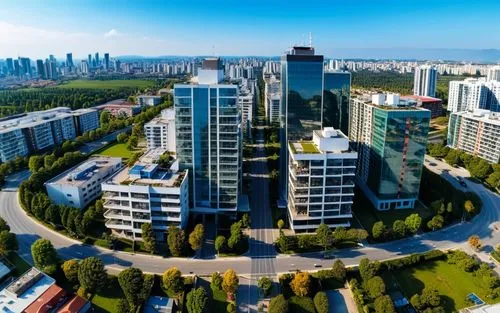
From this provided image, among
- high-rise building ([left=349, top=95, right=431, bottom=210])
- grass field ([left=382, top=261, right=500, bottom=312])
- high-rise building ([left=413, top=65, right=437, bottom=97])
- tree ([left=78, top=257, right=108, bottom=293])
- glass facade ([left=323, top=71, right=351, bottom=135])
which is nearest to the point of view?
tree ([left=78, top=257, right=108, bottom=293])

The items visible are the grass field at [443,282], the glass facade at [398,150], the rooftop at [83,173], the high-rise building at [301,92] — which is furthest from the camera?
the rooftop at [83,173]

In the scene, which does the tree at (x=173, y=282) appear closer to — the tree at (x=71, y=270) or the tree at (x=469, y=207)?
the tree at (x=71, y=270)

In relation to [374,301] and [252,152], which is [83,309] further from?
[252,152]

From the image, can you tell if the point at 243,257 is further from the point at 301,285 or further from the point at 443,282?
the point at 443,282

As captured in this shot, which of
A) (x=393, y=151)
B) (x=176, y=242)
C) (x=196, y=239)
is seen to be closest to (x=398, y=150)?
(x=393, y=151)

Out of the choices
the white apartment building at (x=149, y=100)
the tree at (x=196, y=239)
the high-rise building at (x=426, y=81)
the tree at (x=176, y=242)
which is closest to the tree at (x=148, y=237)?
the tree at (x=176, y=242)

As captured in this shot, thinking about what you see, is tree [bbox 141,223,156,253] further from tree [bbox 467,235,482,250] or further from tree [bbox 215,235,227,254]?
tree [bbox 467,235,482,250]

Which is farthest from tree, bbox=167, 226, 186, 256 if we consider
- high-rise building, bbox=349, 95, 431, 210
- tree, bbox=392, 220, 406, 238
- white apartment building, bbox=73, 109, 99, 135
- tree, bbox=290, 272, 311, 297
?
A: white apartment building, bbox=73, 109, 99, 135
